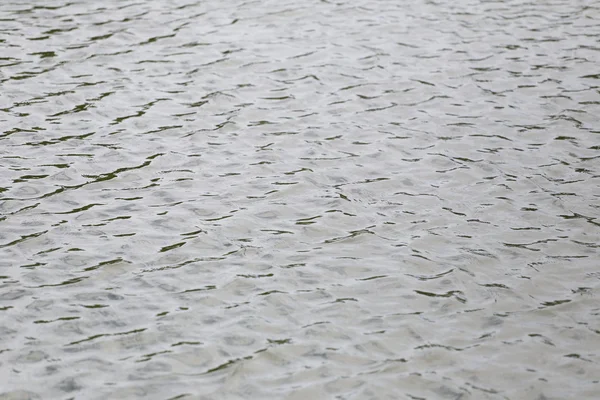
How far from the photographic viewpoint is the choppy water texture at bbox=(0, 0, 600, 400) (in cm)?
504

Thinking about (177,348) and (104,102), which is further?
(104,102)

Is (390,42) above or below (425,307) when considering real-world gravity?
above

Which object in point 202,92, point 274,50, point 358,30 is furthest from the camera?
point 358,30

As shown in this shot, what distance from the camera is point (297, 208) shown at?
6.96m

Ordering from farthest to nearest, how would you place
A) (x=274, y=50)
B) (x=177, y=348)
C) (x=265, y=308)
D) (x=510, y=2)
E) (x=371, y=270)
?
1. (x=510, y=2)
2. (x=274, y=50)
3. (x=371, y=270)
4. (x=265, y=308)
5. (x=177, y=348)

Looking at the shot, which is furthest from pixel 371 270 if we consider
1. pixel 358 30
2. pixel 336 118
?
pixel 358 30

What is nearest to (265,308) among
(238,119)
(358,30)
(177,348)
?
(177,348)

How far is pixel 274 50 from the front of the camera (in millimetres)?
10664

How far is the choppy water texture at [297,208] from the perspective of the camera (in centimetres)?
504

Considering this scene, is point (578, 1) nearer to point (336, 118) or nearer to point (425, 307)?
Result: point (336, 118)

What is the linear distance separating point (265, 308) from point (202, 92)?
14.4 feet

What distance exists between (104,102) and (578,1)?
7.83 metres

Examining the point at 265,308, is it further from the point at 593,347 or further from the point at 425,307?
the point at 593,347

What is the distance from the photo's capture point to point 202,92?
941 centimetres
